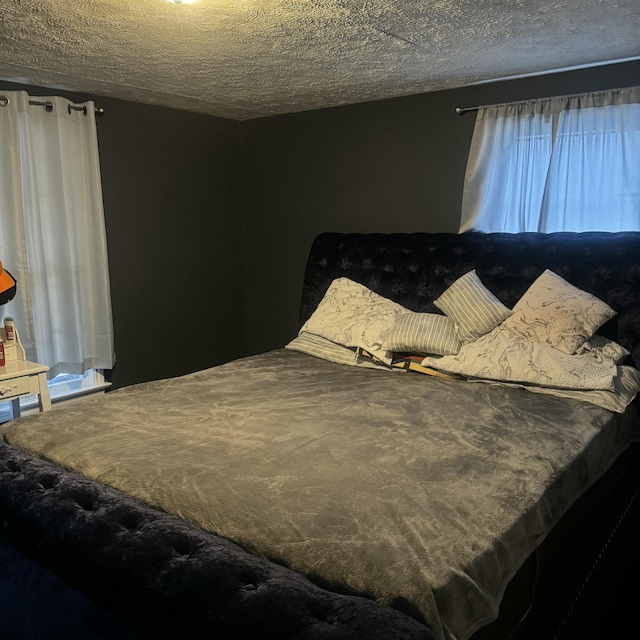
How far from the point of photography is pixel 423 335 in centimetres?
311

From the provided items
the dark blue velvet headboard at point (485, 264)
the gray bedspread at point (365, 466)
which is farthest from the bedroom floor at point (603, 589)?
the dark blue velvet headboard at point (485, 264)

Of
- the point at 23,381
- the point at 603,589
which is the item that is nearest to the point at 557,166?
the point at 603,589

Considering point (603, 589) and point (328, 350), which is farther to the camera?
point (328, 350)

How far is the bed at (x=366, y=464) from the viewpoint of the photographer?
1.36 m

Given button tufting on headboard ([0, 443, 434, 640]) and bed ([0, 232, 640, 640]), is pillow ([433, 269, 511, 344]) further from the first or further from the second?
button tufting on headboard ([0, 443, 434, 640])

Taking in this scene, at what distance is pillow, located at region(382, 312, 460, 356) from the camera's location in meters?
3.09

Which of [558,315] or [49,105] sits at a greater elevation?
[49,105]

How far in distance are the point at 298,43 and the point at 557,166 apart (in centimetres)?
161

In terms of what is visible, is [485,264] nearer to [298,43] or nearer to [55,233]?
[298,43]

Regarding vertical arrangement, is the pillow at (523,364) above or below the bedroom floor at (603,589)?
above

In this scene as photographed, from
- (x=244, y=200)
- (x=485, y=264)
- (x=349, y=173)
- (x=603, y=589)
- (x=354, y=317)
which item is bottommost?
(x=603, y=589)

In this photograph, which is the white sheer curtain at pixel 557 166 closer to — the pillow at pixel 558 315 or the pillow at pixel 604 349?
the pillow at pixel 558 315

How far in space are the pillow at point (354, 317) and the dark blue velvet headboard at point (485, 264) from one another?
15 cm

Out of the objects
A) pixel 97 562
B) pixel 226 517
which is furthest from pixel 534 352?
pixel 97 562
